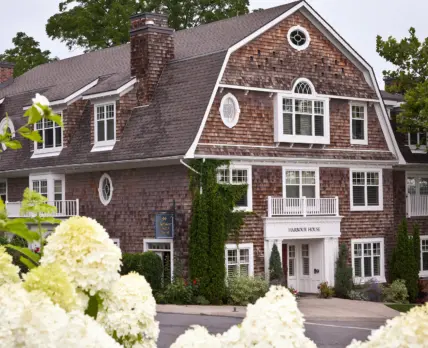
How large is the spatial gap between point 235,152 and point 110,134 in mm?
5242

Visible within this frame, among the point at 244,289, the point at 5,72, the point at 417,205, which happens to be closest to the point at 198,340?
the point at 244,289

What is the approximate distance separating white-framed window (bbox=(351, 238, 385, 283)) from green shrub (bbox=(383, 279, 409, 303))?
3.96 ft

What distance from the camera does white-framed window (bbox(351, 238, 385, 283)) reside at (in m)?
37.1

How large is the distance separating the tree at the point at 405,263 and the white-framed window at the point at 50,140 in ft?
44.0

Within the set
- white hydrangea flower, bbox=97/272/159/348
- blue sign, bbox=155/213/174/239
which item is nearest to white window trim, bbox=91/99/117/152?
blue sign, bbox=155/213/174/239

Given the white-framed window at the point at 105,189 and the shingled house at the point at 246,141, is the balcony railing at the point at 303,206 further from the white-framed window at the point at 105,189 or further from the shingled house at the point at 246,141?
the white-framed window at the point at 105,189

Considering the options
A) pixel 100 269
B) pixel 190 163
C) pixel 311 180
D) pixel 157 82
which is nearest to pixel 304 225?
pixel 311 180

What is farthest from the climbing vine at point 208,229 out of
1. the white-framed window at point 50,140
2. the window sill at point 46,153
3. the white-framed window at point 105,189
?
the white-framed window at point 50,140

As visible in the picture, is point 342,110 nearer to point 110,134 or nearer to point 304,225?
point 304,225

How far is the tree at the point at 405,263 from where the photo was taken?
36.9m

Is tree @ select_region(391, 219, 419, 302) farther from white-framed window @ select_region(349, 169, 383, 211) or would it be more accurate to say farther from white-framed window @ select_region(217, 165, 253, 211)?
white-framed window @ select_region(217, 165, 253, 211)

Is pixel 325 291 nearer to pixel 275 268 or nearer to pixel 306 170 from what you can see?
pixel 275 268

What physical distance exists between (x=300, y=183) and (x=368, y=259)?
4.31 metres

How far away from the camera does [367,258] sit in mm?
37594
